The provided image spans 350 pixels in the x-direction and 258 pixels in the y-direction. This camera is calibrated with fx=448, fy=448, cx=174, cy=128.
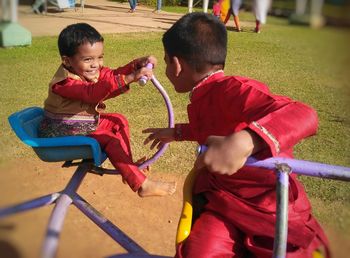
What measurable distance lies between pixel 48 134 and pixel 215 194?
77cm

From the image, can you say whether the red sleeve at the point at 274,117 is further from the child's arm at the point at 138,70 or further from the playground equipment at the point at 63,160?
the playground equipment at the point at 63,160

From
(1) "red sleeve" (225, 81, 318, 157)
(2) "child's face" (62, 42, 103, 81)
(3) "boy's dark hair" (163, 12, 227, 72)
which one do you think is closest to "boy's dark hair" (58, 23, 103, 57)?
(2) "child's face" (62, 42, 103, 81)

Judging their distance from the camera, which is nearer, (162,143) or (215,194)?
(215,194)

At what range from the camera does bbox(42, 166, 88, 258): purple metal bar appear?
1472mm

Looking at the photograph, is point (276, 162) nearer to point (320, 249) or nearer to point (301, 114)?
point (301, 114)

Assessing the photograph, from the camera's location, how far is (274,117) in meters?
1.03

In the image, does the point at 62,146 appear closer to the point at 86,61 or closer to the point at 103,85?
the point at 103,85

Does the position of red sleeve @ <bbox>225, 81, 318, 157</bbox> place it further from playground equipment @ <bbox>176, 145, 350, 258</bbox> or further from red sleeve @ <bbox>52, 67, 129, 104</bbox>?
red sleeve @ <bbox>52, 67, 129, 104</bbox>

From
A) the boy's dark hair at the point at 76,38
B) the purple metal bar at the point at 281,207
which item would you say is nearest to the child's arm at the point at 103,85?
the boy's dark hair at the point at 76,38

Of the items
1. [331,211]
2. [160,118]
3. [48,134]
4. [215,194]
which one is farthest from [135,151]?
[215,194]

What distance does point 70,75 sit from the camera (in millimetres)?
1812

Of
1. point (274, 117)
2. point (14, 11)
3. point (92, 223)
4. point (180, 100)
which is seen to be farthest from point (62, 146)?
point (180, 100)

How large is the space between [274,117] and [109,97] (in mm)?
857

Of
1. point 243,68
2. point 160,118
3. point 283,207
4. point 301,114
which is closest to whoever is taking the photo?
point 283,207
